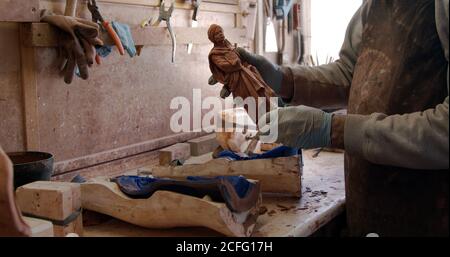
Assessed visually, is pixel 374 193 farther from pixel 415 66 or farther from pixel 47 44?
pixel 47 44

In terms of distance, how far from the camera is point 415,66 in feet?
4.25

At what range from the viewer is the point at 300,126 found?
135 cm

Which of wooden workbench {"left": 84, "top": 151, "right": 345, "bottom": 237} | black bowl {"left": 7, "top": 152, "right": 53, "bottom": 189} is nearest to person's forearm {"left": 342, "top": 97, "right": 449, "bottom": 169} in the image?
wooden workbench {"left": 84, "top": 151, "right": 345, "bottom": 237}

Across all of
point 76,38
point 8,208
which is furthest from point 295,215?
point 76,38

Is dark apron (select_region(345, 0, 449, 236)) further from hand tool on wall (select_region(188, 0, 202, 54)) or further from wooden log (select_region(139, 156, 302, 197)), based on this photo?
hand tool on wall (select_region(188, 0, 202, 54))

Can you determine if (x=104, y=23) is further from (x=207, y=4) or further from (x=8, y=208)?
(x=8, y=208)

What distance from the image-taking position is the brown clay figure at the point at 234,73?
1537mm

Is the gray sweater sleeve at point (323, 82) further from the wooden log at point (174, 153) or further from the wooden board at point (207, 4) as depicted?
the wooden board at point (207, 4)

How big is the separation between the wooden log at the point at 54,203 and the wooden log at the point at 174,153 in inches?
35.9

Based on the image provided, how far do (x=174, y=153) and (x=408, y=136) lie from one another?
4.05 ft

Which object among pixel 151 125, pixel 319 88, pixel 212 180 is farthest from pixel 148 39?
pixel 212 180

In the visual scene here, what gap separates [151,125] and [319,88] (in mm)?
842

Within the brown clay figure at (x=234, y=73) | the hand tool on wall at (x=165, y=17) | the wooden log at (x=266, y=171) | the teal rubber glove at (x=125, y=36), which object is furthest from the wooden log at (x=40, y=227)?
the hand tool on wall at (x=165, y=17)

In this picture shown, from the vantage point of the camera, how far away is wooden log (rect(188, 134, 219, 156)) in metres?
2.33
